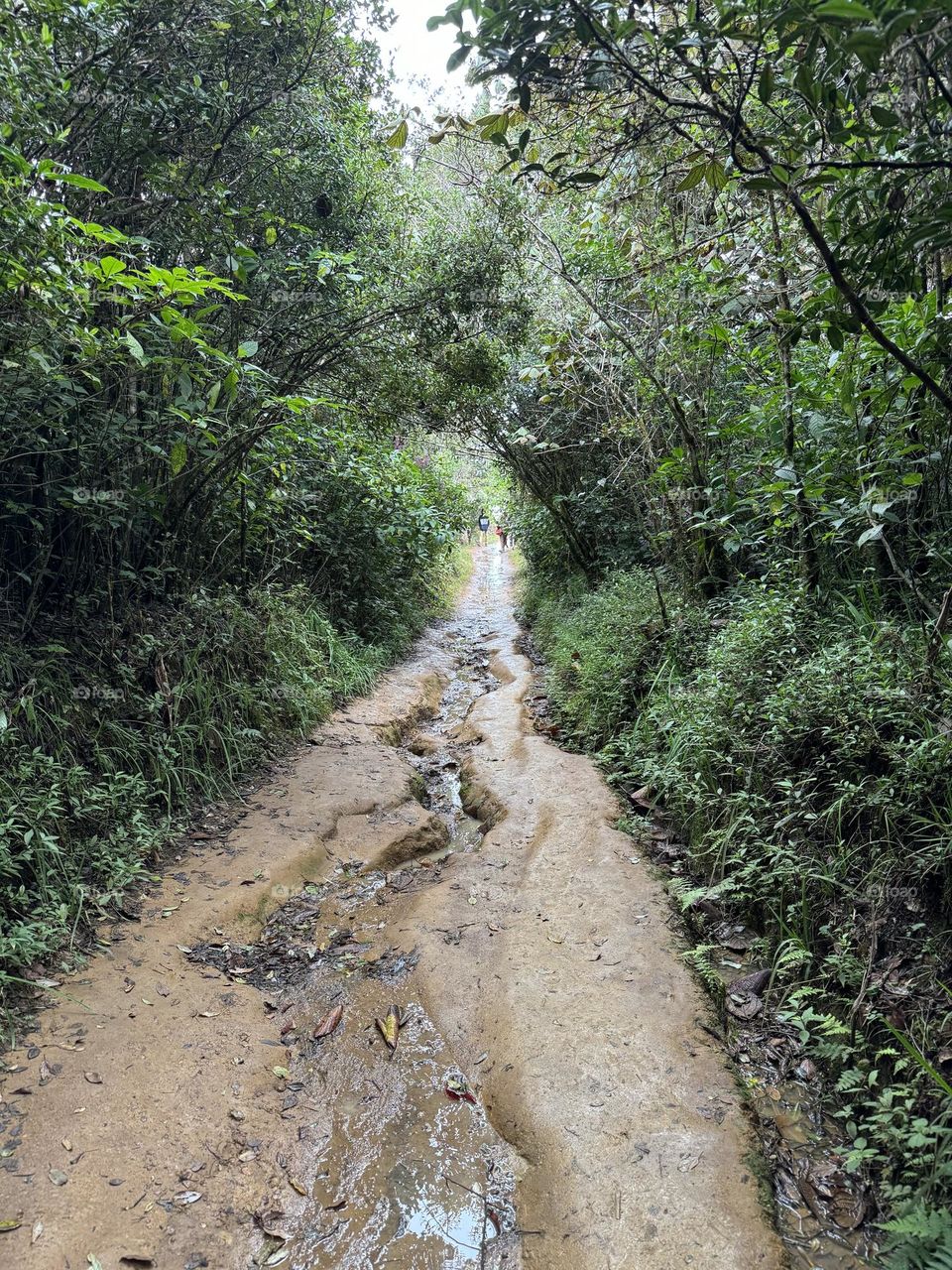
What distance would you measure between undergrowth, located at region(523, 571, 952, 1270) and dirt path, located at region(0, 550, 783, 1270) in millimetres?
399

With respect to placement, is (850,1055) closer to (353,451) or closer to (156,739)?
(156,739)

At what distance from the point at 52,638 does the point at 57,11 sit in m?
2.92

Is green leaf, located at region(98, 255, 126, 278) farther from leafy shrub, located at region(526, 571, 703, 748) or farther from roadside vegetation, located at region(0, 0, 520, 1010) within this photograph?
leafy shrub, located at region(526, 571, 703, 748)

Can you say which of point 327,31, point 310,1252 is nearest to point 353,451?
point 327,31

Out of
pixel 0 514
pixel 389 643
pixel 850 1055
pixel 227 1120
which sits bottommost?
pixel 850 1055

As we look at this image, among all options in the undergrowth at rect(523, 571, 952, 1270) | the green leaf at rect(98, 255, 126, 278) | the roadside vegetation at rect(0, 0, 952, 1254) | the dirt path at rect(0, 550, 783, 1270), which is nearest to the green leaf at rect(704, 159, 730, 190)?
the roadside vegetation at rect(0, 0, 952, 1254)

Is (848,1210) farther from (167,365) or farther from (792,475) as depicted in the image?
(167,365)

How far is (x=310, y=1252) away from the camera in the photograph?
1970 mm

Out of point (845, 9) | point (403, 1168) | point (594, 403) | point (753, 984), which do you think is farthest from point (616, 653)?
point (845, 9)

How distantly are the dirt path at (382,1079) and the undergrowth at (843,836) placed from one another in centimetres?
40

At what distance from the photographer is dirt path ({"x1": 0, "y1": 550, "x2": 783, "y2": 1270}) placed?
6.36ft

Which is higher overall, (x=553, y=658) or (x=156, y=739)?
(x=156, y=739)

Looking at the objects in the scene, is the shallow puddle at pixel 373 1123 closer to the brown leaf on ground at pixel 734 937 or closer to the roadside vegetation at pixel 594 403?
the roadside vegetation at pixel 594 403

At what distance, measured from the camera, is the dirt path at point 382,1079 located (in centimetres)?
194
